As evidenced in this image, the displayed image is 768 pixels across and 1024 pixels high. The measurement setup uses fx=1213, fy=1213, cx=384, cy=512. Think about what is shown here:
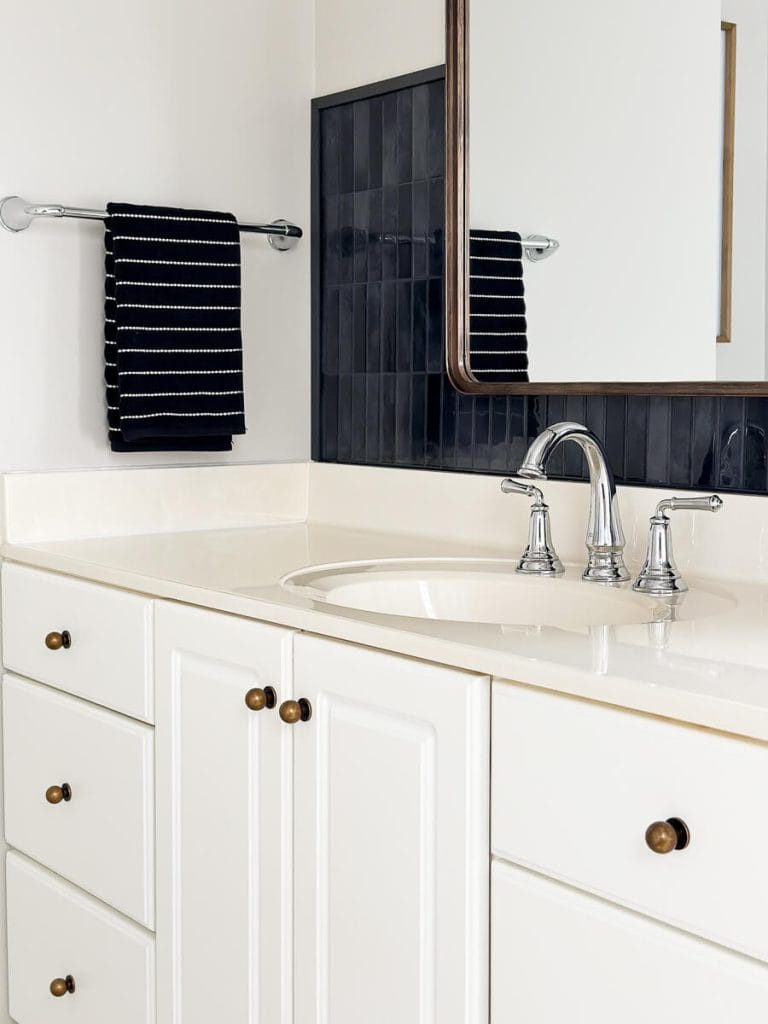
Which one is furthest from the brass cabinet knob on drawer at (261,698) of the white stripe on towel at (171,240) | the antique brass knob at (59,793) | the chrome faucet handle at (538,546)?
the white stripe on towel at (171,240)

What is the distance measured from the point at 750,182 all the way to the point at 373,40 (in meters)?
0.85

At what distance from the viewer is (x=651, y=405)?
1.62m

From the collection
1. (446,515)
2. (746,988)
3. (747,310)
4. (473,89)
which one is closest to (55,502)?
(446,515)

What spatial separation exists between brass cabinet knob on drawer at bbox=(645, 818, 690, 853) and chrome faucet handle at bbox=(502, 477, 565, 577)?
25.5 inches

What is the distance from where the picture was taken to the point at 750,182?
4.72ft

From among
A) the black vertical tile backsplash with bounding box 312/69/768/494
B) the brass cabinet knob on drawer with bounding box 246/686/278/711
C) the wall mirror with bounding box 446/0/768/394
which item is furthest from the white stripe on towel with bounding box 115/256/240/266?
the brass cabinet knob on drawer with bounding box 246/686/278/711

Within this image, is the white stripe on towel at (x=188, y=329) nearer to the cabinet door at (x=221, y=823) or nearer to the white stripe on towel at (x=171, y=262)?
the white stripe on towel at (x=171, y=262)

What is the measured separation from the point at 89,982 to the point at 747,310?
1258 millimetres

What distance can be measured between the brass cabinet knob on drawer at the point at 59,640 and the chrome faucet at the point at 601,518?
660 mm

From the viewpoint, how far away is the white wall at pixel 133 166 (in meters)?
1.85

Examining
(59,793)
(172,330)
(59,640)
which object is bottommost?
(59,793)

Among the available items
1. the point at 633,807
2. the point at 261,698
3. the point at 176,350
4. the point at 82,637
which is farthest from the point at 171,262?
the point at 633,807

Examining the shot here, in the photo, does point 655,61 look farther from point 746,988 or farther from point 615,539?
point 746,988

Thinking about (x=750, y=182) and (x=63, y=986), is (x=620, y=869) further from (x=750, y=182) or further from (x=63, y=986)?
(x=63, y=986)
